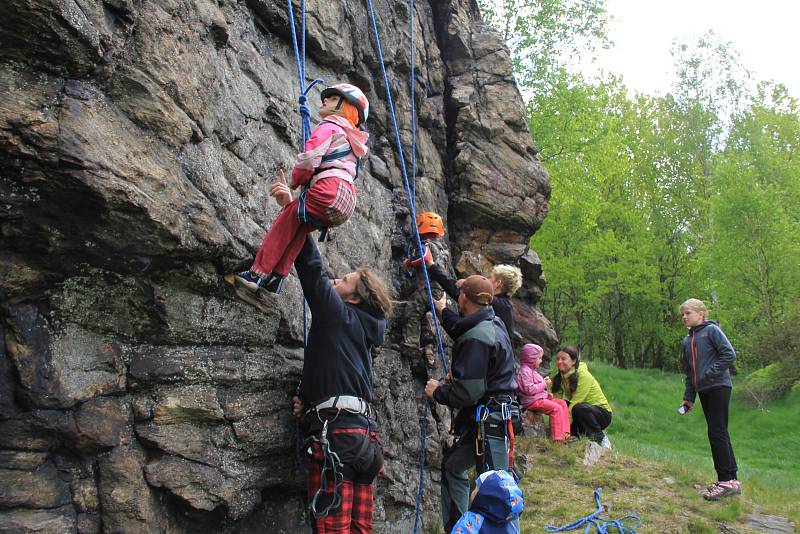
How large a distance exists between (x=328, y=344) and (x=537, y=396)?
5429 mm

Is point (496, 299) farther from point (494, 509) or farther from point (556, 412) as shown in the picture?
point (494, 509)

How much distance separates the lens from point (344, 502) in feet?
14.6

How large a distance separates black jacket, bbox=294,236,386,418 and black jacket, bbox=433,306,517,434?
102 centimetres

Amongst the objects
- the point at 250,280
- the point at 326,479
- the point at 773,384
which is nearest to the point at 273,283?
the point at 250,280

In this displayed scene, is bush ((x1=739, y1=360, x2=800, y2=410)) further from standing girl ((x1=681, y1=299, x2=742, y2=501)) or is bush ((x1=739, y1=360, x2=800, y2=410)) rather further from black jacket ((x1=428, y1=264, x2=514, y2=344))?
black jacket ((x1=428, y1=264, x2=514, y2=344))

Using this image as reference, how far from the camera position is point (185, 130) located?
475 cm

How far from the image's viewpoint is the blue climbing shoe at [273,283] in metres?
4.93

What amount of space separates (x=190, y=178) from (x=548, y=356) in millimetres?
9345

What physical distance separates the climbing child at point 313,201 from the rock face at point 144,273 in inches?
11.0

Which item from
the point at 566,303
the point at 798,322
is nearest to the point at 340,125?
the point at 798,322

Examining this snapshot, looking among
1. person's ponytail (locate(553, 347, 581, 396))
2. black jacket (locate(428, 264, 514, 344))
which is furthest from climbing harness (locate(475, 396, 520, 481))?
person's ponytail (locate(553, 347, 581, 396))

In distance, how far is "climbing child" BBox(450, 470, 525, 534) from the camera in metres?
3.91

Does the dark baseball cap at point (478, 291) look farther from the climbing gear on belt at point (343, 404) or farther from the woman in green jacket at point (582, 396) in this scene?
the woman in green jacket at point (582, 396)

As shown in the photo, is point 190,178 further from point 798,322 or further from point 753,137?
point 753,137
